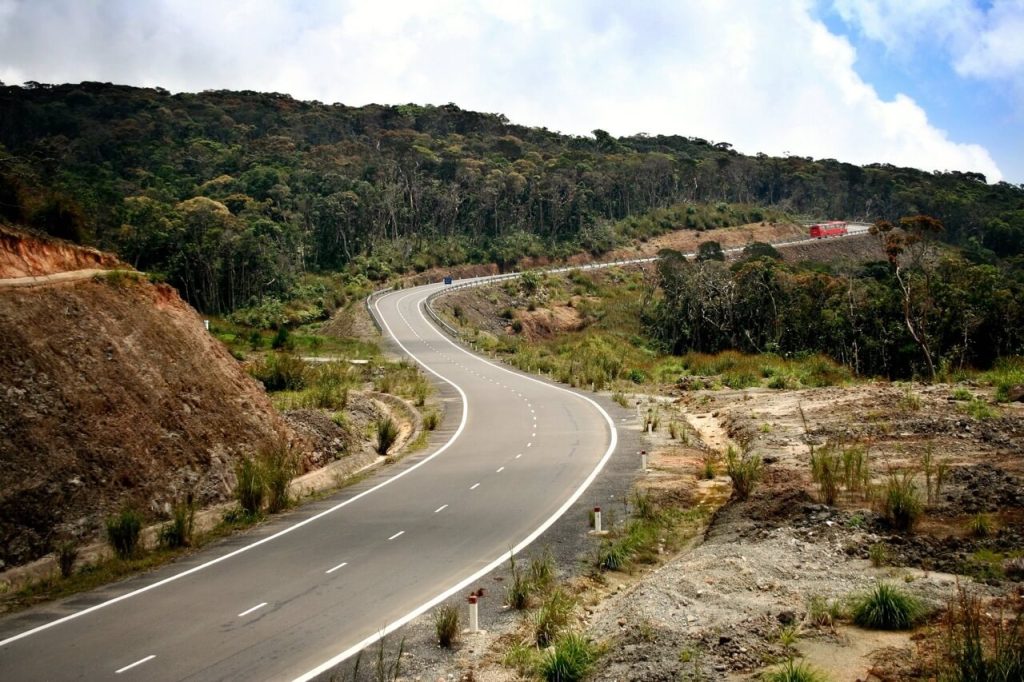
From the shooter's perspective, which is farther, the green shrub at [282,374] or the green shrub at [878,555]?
the green shrub at [282,374]

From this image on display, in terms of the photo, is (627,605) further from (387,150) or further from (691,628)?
(387,150)

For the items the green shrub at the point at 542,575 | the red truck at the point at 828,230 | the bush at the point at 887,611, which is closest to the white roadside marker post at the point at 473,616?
the green shrub at the point at 542,575

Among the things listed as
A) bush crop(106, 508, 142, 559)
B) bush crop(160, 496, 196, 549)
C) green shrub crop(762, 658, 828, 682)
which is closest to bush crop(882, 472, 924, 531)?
green shrub crop(762, 658, 828, 682)

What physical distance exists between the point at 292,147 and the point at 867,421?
107 metres

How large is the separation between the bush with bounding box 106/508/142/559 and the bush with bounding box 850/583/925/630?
11.0 m

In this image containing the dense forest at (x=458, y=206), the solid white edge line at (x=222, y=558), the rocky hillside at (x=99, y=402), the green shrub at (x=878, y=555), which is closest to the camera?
the solid white edge line at (x=222, y=558)

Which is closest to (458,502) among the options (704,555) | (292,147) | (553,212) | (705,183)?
(704,555)

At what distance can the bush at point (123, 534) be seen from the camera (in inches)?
528

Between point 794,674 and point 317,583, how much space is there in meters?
7.34

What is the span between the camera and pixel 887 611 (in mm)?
9430

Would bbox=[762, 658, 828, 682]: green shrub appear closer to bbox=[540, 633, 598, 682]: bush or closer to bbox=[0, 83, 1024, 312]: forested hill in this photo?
bbox=[540, 633, 598, 682]: bush

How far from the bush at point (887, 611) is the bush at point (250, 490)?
37.3 feet

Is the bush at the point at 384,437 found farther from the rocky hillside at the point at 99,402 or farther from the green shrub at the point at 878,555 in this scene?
the green shrub at the point at 878,555

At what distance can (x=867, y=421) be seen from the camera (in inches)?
896
